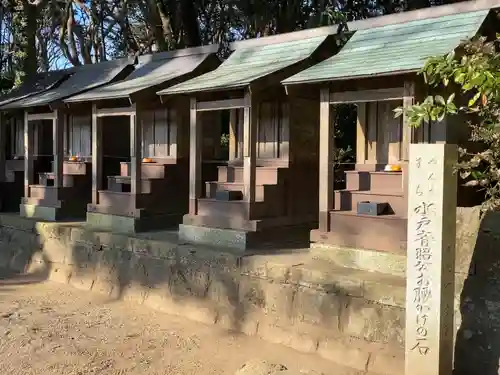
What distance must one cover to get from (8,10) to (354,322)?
1498 cm

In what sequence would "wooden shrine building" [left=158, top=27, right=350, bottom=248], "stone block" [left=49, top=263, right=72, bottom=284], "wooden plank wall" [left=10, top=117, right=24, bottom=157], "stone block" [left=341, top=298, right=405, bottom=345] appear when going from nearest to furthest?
"stone block" [left=341, top=298, right=405, bottom=345]
"wooden shrine building" [left=158, top=27, right=350, bottom=248]
"stone block" [left=49, top=263, right=72, bottom=284]
"wooden plank wall" [left=10, top=117, right=24, bottom=157]

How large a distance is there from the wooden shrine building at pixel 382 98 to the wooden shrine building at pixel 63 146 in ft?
18.7

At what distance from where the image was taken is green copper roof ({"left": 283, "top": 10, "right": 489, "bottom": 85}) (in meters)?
7.03

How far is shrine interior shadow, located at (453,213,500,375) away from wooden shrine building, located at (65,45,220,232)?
617cm

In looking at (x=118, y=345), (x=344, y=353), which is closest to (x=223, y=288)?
(x=118, y=345)

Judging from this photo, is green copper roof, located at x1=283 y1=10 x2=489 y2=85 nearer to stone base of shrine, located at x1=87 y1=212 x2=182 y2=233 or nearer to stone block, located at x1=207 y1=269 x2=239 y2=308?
stone block, located at x1=207 y1=269 x2=239 y2=308

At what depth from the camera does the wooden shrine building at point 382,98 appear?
7164mm

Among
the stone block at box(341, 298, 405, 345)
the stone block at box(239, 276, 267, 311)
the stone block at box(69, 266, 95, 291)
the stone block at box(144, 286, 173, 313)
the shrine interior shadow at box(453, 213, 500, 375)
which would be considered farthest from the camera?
the stone block at box(69, 266, 95, 291)

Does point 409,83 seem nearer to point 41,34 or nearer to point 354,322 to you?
point 354,322

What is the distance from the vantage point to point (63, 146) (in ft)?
41.1

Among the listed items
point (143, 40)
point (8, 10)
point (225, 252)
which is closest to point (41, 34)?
point (143, 40)

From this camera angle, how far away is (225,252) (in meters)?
8.30

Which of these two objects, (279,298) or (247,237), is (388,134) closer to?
(247,237)

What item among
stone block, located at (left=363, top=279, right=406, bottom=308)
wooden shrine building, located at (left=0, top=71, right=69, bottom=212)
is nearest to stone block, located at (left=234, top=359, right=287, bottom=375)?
stone block, located at (left=363, top=279, right=406, bottom=308)
